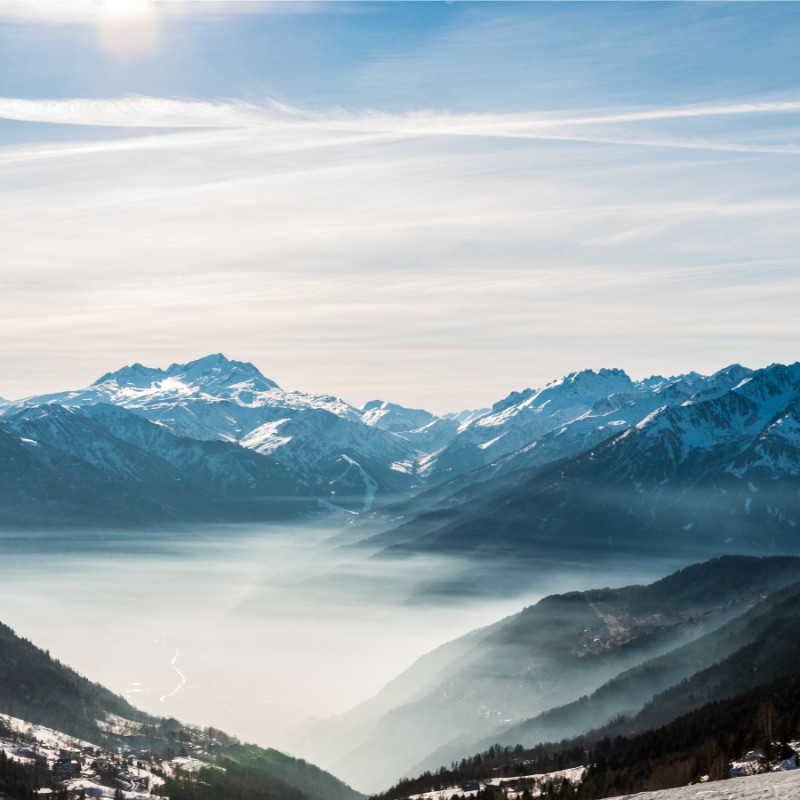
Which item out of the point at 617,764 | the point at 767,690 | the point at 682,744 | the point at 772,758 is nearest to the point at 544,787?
the point at 617,764

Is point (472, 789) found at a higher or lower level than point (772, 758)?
lower

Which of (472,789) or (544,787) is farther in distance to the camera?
(472,789)

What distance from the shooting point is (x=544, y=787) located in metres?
158

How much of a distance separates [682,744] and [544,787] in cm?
2924

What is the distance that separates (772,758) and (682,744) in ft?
286

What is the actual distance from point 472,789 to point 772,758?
122 m

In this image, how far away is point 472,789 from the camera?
188375 mm

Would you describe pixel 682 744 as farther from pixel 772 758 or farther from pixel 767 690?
pixel 772 758

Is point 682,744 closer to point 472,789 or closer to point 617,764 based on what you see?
point 617,764

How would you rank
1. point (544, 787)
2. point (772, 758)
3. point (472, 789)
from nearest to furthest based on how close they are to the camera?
point (772, 758) < point (544, 787) < point (472, 789)

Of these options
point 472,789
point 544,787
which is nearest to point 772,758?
point 544,787

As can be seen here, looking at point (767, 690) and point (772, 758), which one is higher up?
point (772, 758)

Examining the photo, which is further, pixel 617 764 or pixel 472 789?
pixel 472 789

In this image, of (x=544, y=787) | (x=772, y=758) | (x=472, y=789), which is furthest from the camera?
(x=472, y=789)
